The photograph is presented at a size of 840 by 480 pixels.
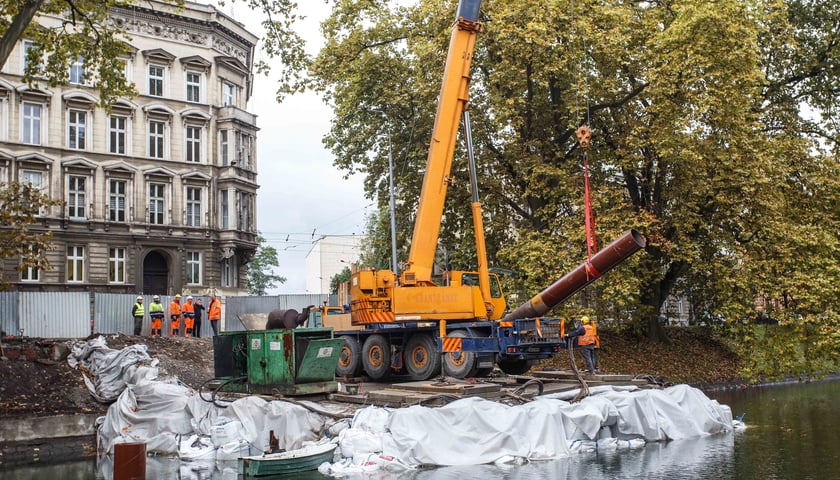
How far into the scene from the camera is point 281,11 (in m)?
18.9

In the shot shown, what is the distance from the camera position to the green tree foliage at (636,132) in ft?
Answer: 84.7

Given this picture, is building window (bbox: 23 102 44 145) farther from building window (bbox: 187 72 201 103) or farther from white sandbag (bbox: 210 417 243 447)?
white sandbag (bbox: 210 417 243 447)

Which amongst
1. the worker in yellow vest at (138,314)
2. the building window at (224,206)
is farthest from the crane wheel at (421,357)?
the building window at (224,206)

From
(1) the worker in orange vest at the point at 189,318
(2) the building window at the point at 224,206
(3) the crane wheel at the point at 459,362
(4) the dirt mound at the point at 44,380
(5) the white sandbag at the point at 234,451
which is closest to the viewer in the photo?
(5) the white sandbag at the point at 234,451

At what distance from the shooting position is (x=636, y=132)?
27016mm

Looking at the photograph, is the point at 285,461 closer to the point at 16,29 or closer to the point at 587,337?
the point at 16,29

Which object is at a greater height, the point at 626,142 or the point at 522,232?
the point at 626,142

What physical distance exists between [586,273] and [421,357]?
4494 millimetres

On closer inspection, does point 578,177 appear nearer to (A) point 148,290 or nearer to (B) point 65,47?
(B) point 65,47

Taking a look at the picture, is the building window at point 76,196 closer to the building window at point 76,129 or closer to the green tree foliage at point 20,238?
the building window at point 76,129

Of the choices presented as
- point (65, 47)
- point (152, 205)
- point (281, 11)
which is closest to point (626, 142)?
point (281, 11)

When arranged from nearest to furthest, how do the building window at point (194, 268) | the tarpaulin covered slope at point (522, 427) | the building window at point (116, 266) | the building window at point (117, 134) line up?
the tarpaulin covered slope at point (522, 427)
the building window at point (116, 266)
the building window at point (117, 134)
the building window at point (194, 268)

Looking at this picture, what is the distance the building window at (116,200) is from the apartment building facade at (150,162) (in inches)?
2.0

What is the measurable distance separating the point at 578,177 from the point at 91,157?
26.8 meters
